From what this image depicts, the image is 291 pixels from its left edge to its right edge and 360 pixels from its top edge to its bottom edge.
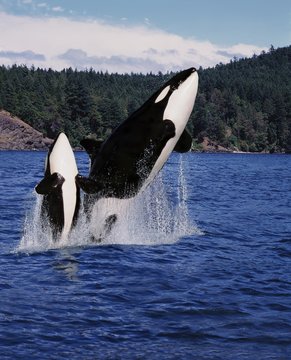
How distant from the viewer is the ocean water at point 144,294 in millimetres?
9164

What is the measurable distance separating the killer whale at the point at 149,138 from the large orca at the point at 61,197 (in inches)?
53.9

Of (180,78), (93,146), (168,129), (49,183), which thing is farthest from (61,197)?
(180,78)

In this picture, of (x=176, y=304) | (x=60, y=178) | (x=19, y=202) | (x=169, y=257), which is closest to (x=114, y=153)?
(x=60, y=178)

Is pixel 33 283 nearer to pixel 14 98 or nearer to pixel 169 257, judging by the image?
pixel 169 257

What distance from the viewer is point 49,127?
166 m

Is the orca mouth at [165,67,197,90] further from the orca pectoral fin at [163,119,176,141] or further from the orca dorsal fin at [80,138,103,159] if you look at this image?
the orca dorsal fin at [80,138,103,159]

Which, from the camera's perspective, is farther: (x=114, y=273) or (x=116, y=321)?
(x=114, y=273)

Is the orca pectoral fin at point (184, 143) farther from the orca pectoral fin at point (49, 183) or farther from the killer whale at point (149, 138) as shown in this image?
the orca pectoral fin at point (49, 183)

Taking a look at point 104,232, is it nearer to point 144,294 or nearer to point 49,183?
point 49,183

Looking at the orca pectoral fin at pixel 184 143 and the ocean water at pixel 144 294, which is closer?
the ocean water at pixel 144 294

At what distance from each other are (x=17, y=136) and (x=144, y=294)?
143843 mm

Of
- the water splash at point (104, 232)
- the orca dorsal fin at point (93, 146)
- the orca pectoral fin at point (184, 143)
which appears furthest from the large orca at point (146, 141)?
the water splash at point (104, 232)

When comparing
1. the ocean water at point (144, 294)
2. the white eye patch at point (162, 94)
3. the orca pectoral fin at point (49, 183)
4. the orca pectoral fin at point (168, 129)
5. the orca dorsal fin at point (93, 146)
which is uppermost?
the white eye patch at point (162, 94)

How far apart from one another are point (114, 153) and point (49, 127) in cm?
15493
